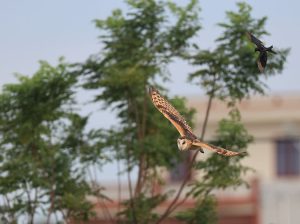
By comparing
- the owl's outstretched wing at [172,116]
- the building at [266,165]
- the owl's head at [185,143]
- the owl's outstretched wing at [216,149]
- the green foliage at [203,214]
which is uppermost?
the building at [266,165]

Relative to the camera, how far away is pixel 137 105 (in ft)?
153

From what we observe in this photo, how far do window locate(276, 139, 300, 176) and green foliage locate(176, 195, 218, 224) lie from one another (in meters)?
14.9

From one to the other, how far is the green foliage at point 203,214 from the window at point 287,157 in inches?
587

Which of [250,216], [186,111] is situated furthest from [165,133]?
[250,216]

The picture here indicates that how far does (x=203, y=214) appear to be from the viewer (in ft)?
A: 149

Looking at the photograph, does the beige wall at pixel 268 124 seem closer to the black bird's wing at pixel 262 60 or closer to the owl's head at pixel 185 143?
the black bird's wing at pixel 262 60

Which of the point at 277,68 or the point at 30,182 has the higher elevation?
the point at 277,68

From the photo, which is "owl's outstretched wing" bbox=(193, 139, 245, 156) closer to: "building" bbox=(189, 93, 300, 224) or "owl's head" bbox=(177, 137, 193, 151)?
"owl's head" bbox=(177, 137, 193, 151)

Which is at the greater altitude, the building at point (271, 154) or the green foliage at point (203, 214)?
the building at point (271, 154)

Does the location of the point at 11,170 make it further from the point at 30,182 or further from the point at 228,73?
the point at 228,73

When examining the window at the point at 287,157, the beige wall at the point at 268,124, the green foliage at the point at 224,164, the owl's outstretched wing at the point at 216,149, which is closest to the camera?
the owl's outstretched wing at the point at 216,149

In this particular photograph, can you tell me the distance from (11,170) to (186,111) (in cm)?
450

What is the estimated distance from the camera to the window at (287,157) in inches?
2400

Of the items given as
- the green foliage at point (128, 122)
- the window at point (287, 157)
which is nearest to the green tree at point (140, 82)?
the green foliage at point (128, 122)
